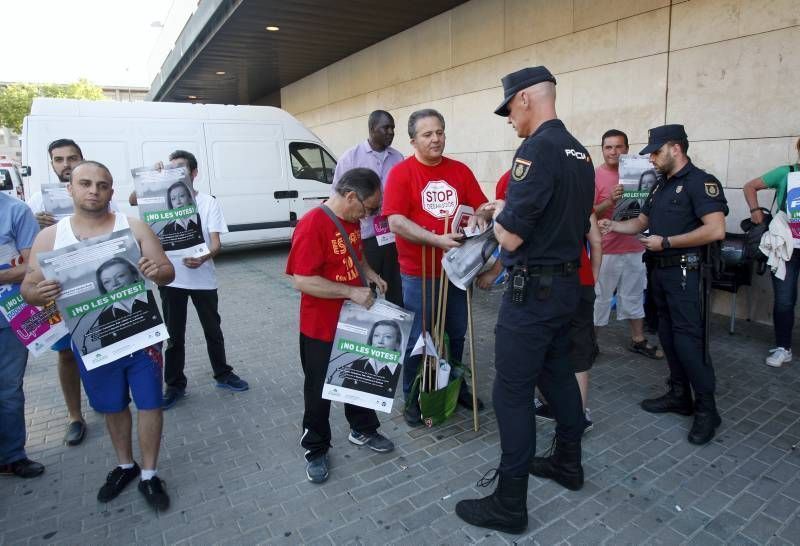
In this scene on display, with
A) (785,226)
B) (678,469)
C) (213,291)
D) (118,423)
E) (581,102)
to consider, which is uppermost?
(581,102)

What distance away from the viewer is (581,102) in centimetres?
666

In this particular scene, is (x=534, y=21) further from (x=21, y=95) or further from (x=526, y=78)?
(x=21, y=95)

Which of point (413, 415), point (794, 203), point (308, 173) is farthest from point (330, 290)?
point (308, 173)

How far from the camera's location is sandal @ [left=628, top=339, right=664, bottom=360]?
4602 mm

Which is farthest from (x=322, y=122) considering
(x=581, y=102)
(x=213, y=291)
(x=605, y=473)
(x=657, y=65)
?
(x=605, y=473)

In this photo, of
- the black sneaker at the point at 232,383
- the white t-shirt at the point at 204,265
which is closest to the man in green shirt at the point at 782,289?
the black sneaker at the point at 232,383

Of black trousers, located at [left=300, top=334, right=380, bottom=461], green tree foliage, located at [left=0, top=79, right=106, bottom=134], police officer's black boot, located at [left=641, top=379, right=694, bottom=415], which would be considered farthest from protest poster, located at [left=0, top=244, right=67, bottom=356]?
green tree foliage, located at [left=0, top=79, right=106, bottom=134]

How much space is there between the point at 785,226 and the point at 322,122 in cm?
1155

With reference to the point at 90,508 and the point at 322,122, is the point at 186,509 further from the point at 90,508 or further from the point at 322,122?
the point at 322,122

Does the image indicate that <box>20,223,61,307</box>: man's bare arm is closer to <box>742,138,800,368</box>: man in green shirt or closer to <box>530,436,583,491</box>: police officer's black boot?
<box>530,436,583,491</box>: police officer's black boot

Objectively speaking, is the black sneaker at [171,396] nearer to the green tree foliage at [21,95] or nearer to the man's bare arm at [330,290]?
the man's bare arm at [330,290]

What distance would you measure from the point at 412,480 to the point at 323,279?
127cm

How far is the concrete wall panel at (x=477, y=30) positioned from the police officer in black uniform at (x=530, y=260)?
6093mm

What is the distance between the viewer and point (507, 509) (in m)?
2.46
